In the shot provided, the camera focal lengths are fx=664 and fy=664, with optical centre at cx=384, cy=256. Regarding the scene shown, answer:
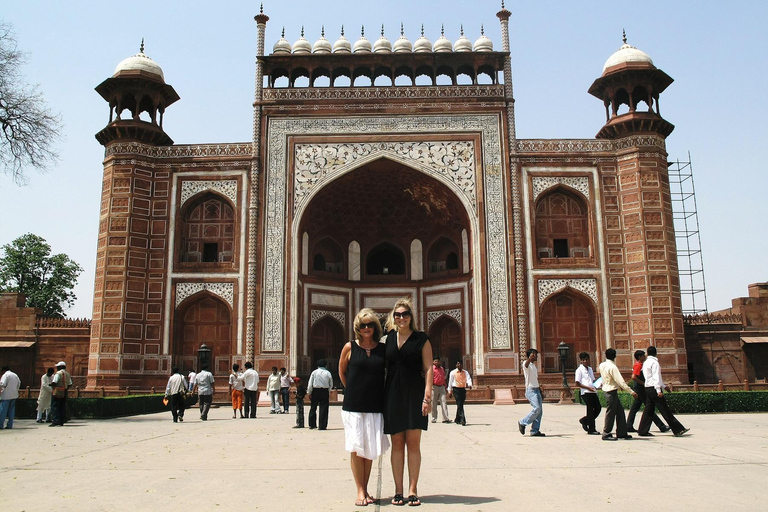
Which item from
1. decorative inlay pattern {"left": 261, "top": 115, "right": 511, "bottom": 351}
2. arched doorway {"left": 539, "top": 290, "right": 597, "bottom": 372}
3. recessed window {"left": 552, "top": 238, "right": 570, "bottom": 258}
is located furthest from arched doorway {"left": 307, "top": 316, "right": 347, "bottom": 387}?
recessed window {"left": 552, "top": 238, "right": 570, "bottom": 258}

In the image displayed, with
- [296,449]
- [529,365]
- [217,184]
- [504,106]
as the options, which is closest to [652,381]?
[529,365]

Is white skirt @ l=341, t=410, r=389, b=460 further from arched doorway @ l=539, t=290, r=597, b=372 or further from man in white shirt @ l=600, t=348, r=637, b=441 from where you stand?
arched doorway @ l=539, t=290, r=597, b=372

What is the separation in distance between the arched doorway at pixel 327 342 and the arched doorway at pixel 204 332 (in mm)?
3389

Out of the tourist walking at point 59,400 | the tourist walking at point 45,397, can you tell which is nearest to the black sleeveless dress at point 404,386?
the tourist walking at point 59,400

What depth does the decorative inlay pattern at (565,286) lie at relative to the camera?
23.3 m

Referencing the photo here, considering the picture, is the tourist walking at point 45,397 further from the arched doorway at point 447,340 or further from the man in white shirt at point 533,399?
the arched doorway at point 447,340

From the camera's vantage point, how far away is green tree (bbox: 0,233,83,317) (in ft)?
130

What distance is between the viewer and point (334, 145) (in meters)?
24.7

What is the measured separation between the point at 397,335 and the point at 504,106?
2108 centimetres

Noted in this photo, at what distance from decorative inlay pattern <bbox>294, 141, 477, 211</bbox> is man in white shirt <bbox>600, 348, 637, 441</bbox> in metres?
14.9

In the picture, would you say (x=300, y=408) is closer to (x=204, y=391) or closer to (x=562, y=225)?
(x=204, y=391)

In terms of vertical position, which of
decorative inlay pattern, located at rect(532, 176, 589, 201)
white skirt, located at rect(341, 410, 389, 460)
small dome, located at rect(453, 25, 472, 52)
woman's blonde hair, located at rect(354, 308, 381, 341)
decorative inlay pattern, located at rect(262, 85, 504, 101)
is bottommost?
white skirt, located at rect(341, 410, 389, 460)

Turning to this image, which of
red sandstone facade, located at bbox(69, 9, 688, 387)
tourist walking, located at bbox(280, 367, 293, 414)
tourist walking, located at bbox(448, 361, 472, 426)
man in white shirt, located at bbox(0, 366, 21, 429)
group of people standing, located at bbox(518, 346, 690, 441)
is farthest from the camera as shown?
red sandstone facade, located at bbox(69, 9, 688, 387)

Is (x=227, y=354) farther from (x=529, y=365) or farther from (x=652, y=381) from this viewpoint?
(x=652, y=381)
